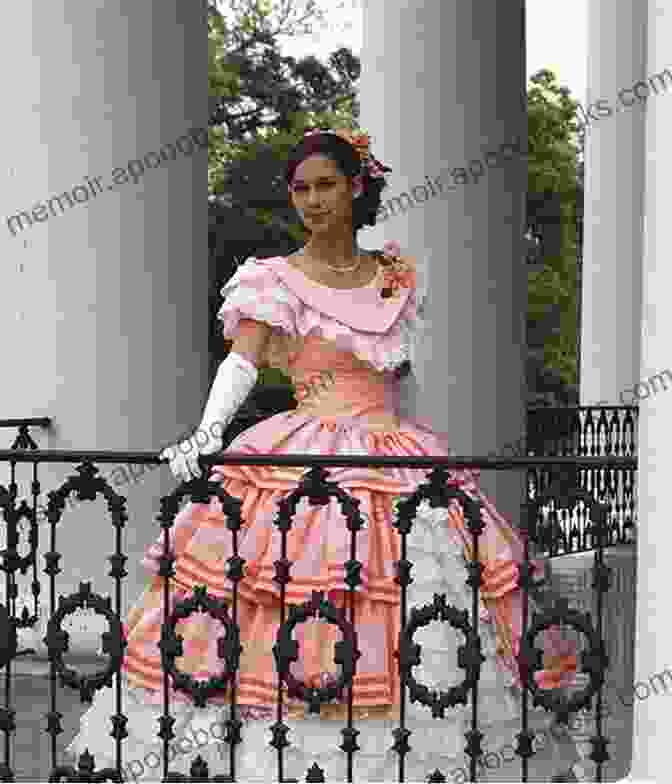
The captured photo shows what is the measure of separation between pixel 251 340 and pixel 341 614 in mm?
1443

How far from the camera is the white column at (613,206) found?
774 inches

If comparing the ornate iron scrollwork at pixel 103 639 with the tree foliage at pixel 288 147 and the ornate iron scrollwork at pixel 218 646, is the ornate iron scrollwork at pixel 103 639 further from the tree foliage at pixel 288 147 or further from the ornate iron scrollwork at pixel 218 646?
the tree foliage at pixel 288 147

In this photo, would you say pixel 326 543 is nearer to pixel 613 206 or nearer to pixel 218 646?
pixel 218 646

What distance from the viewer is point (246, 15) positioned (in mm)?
36906

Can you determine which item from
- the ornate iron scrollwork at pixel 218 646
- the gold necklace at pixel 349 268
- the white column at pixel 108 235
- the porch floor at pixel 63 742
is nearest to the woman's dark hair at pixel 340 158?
the gold necklace at pixel 349 268

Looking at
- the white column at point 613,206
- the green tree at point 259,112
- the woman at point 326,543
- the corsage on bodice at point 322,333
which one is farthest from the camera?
the green tree at point 259,112

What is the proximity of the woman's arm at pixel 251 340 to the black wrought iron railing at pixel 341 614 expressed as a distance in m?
0.91

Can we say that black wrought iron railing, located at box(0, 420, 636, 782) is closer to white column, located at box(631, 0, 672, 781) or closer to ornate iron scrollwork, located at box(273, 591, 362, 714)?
ornate iron scrollwork, located at box(273, 591, 362, 714)

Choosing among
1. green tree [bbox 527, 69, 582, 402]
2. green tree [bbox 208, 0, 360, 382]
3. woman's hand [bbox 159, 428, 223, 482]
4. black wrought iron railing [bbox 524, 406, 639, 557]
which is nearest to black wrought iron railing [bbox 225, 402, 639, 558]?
black wrought iron railing [bbox 524, 406, 639, 557]

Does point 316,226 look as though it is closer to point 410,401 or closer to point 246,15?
point 410,401

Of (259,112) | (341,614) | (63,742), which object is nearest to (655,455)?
(341,614)

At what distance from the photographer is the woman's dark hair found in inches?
274

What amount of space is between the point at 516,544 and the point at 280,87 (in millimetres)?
31247

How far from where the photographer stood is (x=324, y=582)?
6359 millimetres
